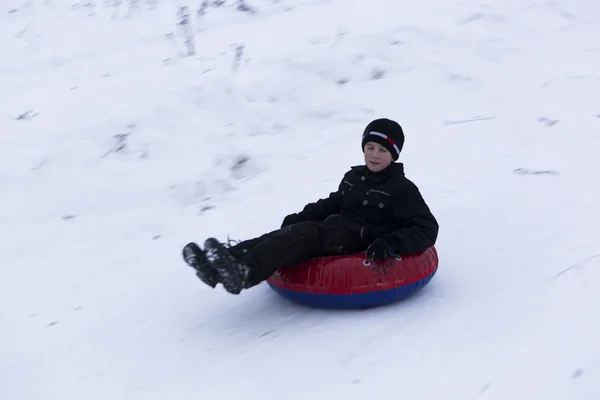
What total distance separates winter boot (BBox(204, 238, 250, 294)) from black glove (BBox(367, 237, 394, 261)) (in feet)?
1.92

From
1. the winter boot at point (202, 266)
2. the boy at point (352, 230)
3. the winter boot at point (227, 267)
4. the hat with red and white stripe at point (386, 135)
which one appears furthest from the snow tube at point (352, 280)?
the hat with red and white stripe at point (386, 135)

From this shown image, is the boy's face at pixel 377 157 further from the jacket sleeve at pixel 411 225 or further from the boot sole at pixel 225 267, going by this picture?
the boot sole at pixel 225 267

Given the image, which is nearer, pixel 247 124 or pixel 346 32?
pixel 247 124

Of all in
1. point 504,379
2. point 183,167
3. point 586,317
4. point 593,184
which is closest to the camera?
point 504,379

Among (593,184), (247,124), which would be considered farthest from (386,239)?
(247,124)

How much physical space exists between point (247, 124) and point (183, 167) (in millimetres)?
875

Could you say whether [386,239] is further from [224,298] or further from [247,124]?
[247,124]

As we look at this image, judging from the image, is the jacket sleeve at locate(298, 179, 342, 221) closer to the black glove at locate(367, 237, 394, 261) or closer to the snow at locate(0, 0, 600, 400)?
the snow at locate(0, 0, 600, 400)

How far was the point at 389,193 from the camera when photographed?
3.54 metres

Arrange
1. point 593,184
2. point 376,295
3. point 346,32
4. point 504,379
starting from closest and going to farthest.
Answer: point 504,379, point 376,295, point 593,184, point 346,32

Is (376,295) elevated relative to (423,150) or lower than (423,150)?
elevated

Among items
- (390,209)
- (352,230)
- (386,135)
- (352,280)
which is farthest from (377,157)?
(352,280)

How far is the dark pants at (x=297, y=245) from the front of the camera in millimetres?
3225

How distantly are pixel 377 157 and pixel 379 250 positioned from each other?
0.59 metres
